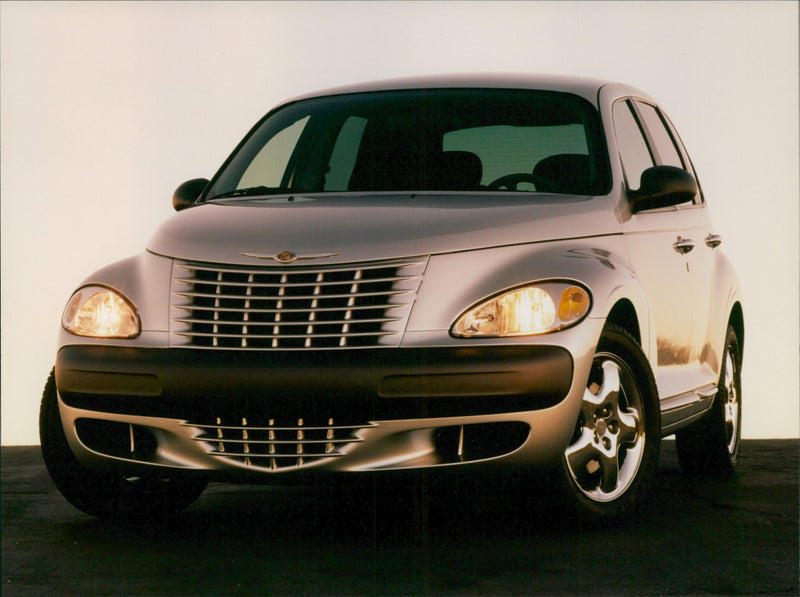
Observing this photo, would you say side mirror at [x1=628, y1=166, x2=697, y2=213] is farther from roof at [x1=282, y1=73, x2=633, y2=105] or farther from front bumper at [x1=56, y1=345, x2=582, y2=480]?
front bumper at [x1=56, y1=345, x2=582, y2=480]

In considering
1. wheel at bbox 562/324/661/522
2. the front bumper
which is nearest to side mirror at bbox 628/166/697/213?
wheel at bbox 562/324/661/522

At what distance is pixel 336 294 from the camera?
586cm

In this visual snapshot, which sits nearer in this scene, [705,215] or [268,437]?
[268,437]

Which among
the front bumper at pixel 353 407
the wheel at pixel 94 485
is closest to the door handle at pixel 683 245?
the front bumper at pixel 353 407

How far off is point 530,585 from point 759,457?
216 inches

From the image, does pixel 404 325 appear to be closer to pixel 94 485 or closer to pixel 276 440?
Result: pixel 276 440

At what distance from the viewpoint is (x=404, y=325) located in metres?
5.79

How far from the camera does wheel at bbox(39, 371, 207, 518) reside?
21.7 ft

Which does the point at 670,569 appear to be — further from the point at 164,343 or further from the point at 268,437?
the point at 164,343

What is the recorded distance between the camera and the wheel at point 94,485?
661 centimetres

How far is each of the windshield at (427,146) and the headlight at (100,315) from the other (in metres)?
1.15

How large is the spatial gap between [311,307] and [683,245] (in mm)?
2629

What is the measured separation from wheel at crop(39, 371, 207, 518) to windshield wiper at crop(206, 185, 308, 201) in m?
1.24

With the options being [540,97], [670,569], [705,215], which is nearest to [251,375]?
[670,569]
